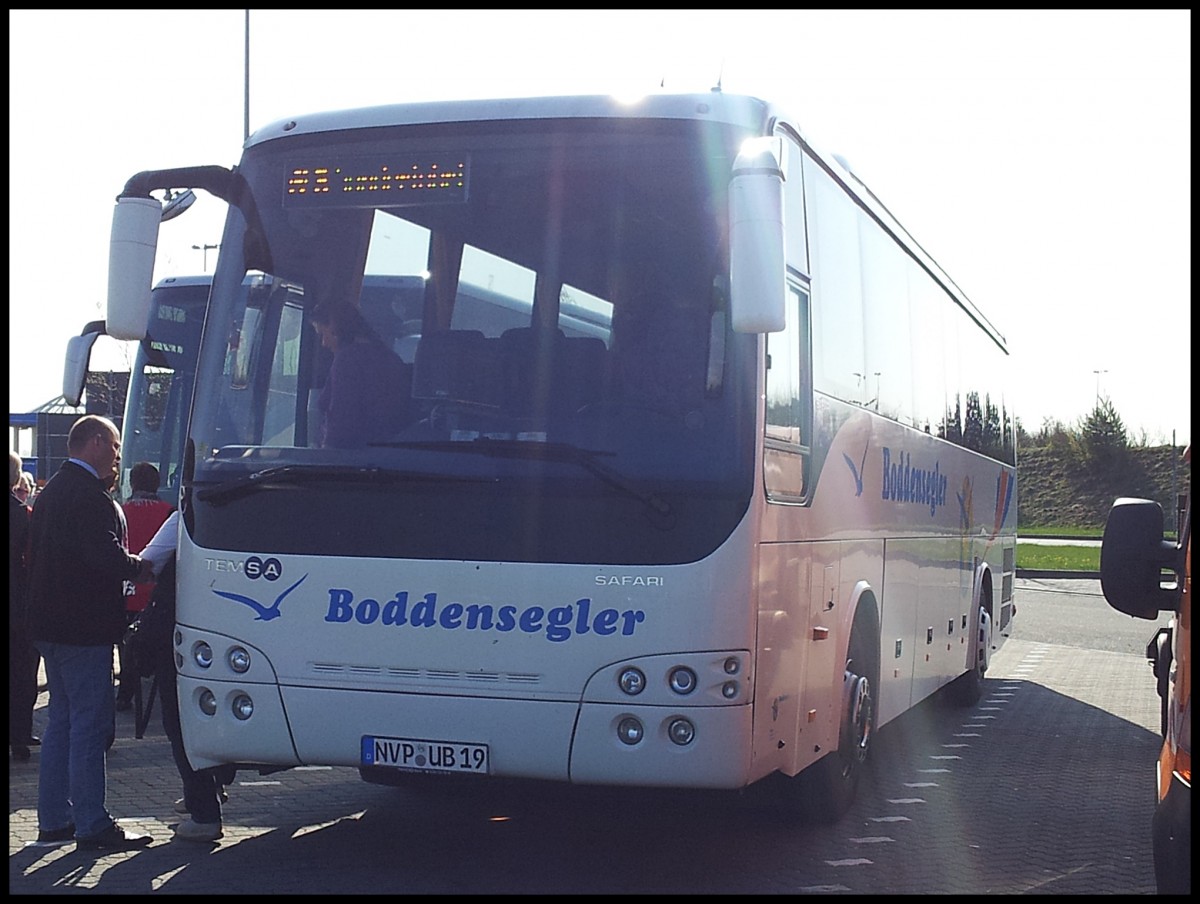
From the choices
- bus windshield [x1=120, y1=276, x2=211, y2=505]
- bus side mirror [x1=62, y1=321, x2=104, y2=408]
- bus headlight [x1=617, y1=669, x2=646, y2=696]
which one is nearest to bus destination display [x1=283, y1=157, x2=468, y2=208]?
bus headlight [x1=617, y1=669, x2=646, y2=696]

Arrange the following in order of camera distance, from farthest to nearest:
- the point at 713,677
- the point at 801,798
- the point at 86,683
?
the point at 801,798
the point at 86,683
the point at 713,677

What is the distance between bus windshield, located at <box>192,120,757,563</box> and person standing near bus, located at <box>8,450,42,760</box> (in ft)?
11.4

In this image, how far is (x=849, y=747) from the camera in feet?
27.8

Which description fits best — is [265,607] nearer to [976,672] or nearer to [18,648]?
[18,648]

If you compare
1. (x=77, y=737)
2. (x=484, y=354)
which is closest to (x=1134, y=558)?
(x=484, y=354)

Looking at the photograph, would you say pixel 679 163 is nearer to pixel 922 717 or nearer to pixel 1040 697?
pixel 922 717

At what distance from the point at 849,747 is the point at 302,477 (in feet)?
11.1

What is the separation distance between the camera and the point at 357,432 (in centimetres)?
675

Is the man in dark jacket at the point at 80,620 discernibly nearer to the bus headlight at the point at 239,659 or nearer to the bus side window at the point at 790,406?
the bus headlight at the point at 239,659

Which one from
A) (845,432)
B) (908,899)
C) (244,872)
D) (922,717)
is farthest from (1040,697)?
(244,872)

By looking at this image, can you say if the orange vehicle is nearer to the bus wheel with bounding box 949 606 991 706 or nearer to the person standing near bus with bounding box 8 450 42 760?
the person standing near bus with bounding box 8 450 42 760

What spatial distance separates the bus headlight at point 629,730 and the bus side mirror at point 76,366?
5.23m

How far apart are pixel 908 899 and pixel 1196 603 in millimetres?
2205

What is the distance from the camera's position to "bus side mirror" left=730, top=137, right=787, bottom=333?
242 inches
